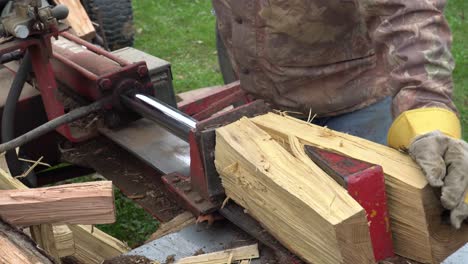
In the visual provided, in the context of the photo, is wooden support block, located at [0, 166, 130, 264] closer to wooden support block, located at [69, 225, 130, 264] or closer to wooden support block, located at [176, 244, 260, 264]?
wooden support block, located at [69, 225, 130, 264]

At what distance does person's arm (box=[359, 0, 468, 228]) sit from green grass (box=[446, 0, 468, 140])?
323 cm

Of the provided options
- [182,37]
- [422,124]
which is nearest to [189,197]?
[422,124]

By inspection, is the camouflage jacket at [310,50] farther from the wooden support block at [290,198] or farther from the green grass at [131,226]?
the green grass at [131,226]

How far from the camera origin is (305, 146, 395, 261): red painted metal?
75.7 inches

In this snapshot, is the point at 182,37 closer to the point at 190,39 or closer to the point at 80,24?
the point at 190,39

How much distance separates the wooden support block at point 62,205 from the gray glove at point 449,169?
905mm

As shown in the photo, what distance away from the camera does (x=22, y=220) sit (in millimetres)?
2166

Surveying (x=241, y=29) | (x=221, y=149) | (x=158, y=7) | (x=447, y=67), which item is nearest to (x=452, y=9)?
(x=158, y=7)

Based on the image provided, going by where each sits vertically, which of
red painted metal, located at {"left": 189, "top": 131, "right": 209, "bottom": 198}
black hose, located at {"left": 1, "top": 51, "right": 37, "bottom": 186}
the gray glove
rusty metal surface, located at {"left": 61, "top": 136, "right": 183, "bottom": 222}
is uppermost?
the gray glove

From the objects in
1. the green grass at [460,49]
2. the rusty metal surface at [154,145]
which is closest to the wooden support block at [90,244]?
the rusty metal surface at [154,145]

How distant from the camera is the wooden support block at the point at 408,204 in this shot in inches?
76.6

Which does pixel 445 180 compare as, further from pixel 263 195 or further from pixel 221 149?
pixel 221 149

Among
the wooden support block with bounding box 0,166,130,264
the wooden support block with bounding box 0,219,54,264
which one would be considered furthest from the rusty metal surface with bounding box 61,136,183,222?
the wooden support block with bounding box 0,219,54,264

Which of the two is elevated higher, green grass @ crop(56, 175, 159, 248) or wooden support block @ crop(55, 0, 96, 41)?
wooden support block @ crop(55, 0, 96, 41)
